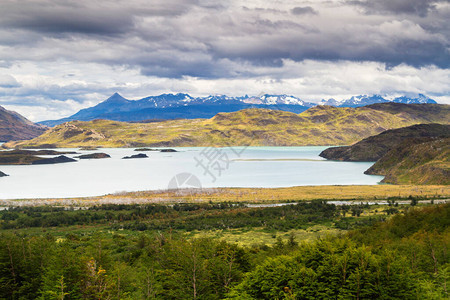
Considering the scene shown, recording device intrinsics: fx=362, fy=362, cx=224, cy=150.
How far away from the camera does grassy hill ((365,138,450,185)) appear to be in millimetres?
137375

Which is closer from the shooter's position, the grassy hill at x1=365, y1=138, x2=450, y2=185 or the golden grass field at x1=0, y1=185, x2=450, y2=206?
the golden grass field at x1=0, y1=185, x2=450, y2=206

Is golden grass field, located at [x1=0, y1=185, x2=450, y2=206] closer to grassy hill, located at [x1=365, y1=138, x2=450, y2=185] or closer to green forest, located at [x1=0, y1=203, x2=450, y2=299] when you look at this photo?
grassy hill, located at [x1=365, y1=138, x2=450, y2=185]

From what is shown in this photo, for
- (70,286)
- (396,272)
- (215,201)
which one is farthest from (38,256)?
(215,201)

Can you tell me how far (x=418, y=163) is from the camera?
151750 mm

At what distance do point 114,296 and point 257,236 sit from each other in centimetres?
4559

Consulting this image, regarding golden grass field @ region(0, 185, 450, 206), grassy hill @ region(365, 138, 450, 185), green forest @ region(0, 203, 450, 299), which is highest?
grassy hill @ region(365, 138, 450, 185)

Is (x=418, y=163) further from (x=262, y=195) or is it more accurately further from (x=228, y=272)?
(x=228, y=272)

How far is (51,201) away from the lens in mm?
113375

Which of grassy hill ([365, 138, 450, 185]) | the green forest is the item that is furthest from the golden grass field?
the green forest

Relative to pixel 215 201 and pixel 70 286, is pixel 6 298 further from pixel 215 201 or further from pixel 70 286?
pixel 215 201

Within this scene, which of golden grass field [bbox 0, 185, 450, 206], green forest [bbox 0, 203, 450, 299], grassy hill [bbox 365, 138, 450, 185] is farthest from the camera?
grassy hill [bbox 365, 138, 450, 185]

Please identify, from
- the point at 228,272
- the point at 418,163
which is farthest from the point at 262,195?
the point at 228,272

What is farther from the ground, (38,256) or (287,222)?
(38,256)

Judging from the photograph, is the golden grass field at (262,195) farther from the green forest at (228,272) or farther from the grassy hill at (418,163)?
the green forest at (228,272)
